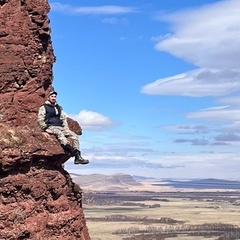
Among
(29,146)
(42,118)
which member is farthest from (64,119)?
(29,146)

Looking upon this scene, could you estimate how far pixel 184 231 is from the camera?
126 meters

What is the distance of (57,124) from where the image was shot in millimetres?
17406

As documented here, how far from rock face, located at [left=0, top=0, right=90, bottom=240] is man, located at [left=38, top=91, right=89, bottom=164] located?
0.22m

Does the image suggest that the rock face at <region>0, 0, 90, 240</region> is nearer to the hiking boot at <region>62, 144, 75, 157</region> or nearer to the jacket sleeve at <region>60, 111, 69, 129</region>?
the hiking boot at <region>62, 144, 75, 157</region>

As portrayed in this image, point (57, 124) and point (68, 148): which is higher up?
point (57, 124)

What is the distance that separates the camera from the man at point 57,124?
1691 centimetres

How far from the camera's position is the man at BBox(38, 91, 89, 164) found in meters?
16.9

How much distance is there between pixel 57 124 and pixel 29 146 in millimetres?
1537

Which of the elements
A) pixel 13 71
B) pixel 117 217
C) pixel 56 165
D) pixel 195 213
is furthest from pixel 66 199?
Answer: pixel 195 213

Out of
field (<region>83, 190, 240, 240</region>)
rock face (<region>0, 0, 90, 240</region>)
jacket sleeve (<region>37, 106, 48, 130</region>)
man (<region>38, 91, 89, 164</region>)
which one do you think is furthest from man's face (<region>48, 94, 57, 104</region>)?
field (<region>83, 190, 240, 240</region>)

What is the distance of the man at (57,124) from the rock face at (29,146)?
0.72 feet

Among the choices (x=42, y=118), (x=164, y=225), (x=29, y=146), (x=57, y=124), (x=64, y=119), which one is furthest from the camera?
(x=164, y=225)

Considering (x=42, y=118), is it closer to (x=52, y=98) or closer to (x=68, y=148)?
(x=52, y=98)

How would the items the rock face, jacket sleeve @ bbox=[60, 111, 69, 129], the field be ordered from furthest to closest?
the field
jacket sleeve @ bbox=[60, 111, 69, 129]
the rock face
